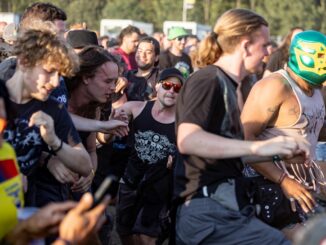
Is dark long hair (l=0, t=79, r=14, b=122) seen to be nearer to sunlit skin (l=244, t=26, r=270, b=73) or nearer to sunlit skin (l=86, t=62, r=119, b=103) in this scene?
sunlit skin (l=244, t=26, r=270, b=73)

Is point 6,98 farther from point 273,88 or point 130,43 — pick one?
point 130,43

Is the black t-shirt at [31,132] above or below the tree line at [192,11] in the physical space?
above

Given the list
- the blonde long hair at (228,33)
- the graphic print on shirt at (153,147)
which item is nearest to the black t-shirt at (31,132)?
the blonde long hair at (228,33)

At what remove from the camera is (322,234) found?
10.5 feet

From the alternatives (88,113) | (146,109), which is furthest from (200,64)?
(146,109)

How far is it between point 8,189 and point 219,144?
1.05m

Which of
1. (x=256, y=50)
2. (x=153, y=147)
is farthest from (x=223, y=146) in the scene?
(x=153, y=147)

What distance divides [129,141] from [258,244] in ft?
7.86

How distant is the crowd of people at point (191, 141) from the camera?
364 cm

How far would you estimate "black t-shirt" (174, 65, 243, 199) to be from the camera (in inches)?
158

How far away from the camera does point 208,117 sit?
4000 mm

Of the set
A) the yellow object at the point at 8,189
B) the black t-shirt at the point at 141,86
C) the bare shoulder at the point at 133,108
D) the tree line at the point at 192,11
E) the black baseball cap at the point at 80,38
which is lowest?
the tree line at the point at 192,11

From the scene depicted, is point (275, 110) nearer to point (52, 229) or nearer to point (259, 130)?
point (259, 130)

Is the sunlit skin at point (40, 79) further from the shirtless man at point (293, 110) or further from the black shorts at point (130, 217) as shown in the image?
the black shorts at point (130, 217)
